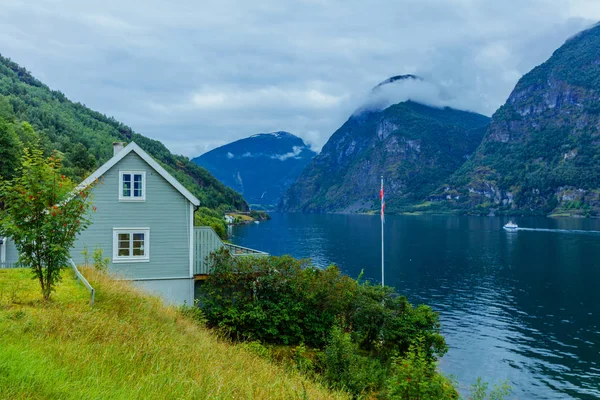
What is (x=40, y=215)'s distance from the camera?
12.5 meters

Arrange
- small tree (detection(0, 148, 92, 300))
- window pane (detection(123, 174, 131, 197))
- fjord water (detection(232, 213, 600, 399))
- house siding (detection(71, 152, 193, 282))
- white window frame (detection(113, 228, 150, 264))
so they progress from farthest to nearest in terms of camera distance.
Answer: fjord water (detection(232, 213, 600, 399)) → window pane (detection(123, 174, 131, 197)) → white window frame (detection(113, 228, 150, 264)) → house siding (detection(71, 152, 193, 282)) → small tree (detection(0, 148, 92, 300))

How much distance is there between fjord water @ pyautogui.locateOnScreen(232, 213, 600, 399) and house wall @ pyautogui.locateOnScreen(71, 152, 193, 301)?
21.4 m

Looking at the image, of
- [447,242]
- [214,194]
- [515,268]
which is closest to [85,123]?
[214,194]

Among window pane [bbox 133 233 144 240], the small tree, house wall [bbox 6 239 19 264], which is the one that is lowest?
house wall [bbox 6 239 19 264]

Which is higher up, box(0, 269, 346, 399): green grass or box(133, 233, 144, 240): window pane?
box(133, 233, 144, 240): window pane

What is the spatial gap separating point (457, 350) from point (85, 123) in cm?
17133

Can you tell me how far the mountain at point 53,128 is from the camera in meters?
69.4

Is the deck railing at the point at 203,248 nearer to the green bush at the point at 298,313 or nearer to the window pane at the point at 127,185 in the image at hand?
the green bush at the point at 298,313

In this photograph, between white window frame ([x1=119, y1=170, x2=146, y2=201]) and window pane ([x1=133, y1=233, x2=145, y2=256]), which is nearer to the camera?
white window frame ([x1=119, y1=170, x2=146, y2=201])

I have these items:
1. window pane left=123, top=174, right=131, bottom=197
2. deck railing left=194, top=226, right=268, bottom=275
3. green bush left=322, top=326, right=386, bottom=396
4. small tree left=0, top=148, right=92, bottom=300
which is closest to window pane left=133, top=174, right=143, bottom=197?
window pane left=123, top=174, right=131, bottom=197

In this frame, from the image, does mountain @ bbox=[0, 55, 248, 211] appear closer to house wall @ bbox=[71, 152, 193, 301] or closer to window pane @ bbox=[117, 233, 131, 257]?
house wall @ bbox=[71, 152, 193, 301]

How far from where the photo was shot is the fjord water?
107 feet

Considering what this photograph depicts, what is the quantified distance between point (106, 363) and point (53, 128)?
129m

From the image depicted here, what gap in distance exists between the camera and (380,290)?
29312mm
